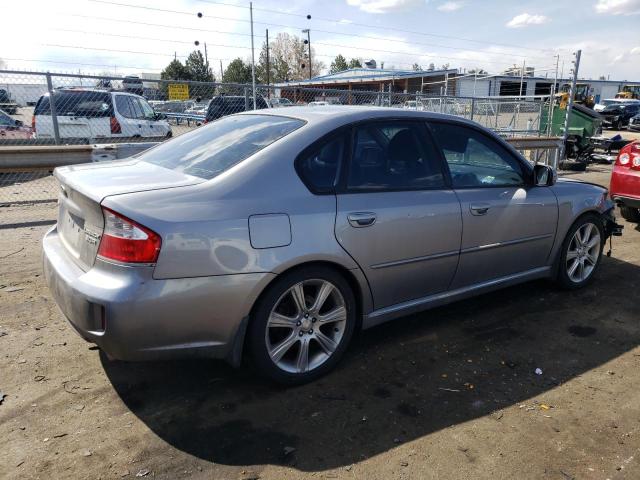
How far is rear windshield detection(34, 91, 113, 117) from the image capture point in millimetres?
10430

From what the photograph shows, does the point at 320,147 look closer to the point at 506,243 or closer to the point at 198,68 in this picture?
the point at 506,243

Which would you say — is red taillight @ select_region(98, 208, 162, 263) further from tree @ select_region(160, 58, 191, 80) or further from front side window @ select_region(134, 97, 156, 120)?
tree @ select_region(160, 58, 191, 80)

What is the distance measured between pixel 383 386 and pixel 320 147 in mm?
1500

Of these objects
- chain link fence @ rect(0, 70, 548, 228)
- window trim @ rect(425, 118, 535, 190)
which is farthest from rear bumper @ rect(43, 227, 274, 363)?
chain link fence @ rect(0, 70, 548, 228)

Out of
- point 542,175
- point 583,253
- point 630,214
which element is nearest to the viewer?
point 542,175

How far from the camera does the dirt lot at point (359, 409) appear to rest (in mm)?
2453

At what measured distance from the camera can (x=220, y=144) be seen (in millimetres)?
3340

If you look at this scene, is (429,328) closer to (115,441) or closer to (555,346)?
(555,346)

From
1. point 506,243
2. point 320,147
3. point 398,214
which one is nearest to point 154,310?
point 320,147

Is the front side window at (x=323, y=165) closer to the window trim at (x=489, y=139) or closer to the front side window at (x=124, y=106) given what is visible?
the window trim at (x=489, y=139)

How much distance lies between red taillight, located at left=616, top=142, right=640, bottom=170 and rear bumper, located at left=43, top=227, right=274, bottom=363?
6.14 meters

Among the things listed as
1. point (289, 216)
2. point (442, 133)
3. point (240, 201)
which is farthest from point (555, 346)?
point (240, 201)

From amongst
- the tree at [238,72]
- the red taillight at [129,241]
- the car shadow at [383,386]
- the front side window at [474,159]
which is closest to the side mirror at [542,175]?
the front side window at [474,159]

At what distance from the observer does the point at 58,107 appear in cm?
1041
